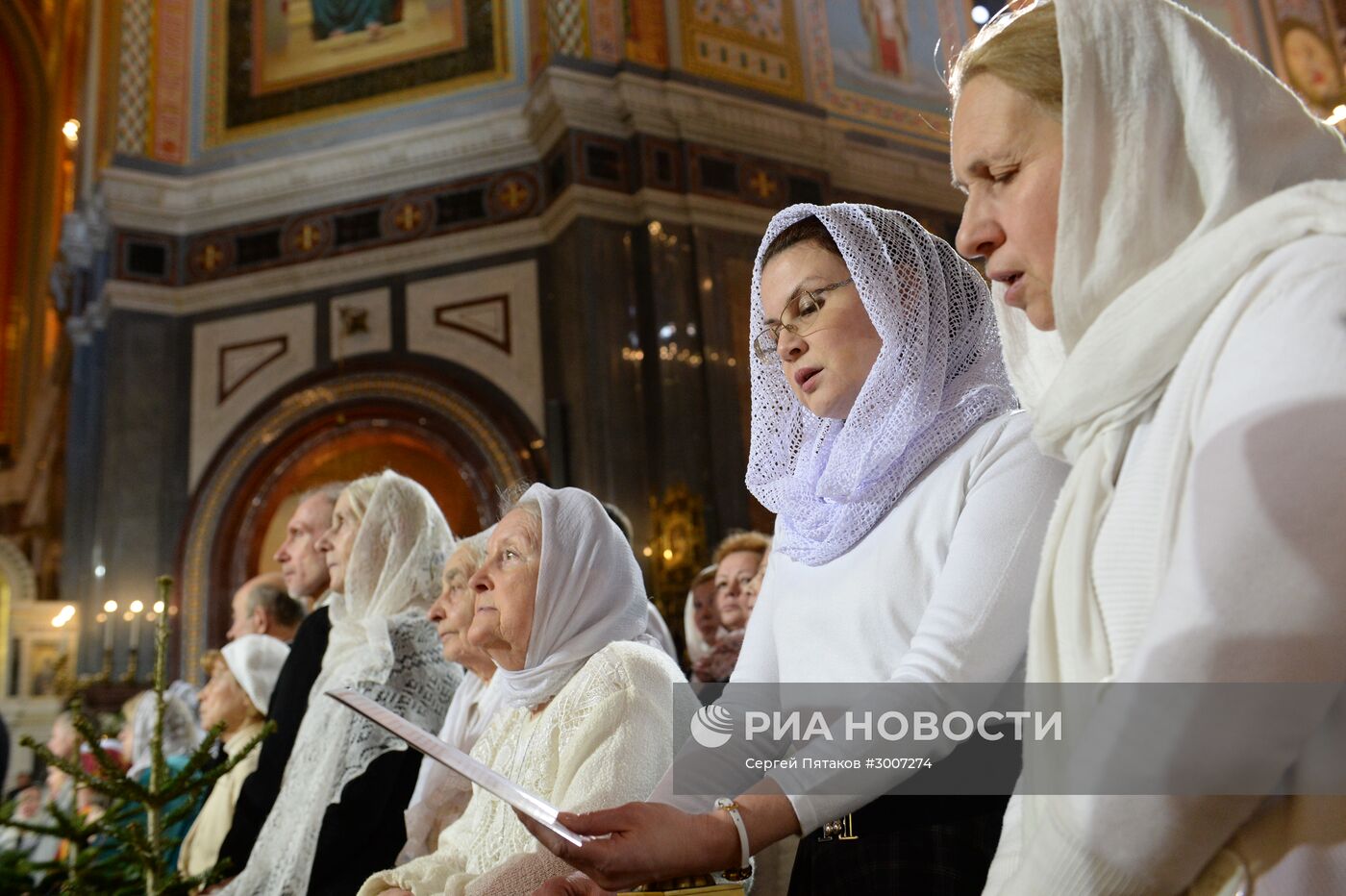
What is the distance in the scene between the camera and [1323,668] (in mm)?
958

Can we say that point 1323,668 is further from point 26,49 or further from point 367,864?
point 26,49

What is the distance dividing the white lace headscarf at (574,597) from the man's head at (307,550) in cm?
143

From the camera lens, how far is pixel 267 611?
4691 millimetres

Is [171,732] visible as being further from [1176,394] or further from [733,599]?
[1176,394]

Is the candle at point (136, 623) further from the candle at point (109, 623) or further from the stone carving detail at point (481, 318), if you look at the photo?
the stone carving detail at point (481, 318)

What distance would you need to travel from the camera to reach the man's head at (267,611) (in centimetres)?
469

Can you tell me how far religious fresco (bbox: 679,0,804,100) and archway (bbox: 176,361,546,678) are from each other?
275 cm

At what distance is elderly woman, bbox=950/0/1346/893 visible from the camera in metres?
0.96

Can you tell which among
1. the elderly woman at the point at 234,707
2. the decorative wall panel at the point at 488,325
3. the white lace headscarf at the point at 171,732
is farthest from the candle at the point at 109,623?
the elderly woman at the point at 234,707

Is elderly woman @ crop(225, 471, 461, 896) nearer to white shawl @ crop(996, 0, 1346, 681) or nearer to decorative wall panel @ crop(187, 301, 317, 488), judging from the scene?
white shawl @ crop(996, 0, 1346, 681)

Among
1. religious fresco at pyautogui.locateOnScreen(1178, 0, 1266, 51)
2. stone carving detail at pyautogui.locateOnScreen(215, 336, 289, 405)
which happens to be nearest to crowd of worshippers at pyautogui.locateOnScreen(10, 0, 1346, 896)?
stone carving detail at pyautogui.locateOnScreen(215, 336, 289, 405)

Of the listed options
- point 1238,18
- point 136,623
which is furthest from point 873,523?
point 1238,18

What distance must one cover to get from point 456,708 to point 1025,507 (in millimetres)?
2038

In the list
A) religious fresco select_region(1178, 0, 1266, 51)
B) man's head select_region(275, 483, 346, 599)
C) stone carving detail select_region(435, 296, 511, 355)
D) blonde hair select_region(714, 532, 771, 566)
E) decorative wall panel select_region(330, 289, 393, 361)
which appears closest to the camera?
man's head select_region(275, 483, 346, 599)
